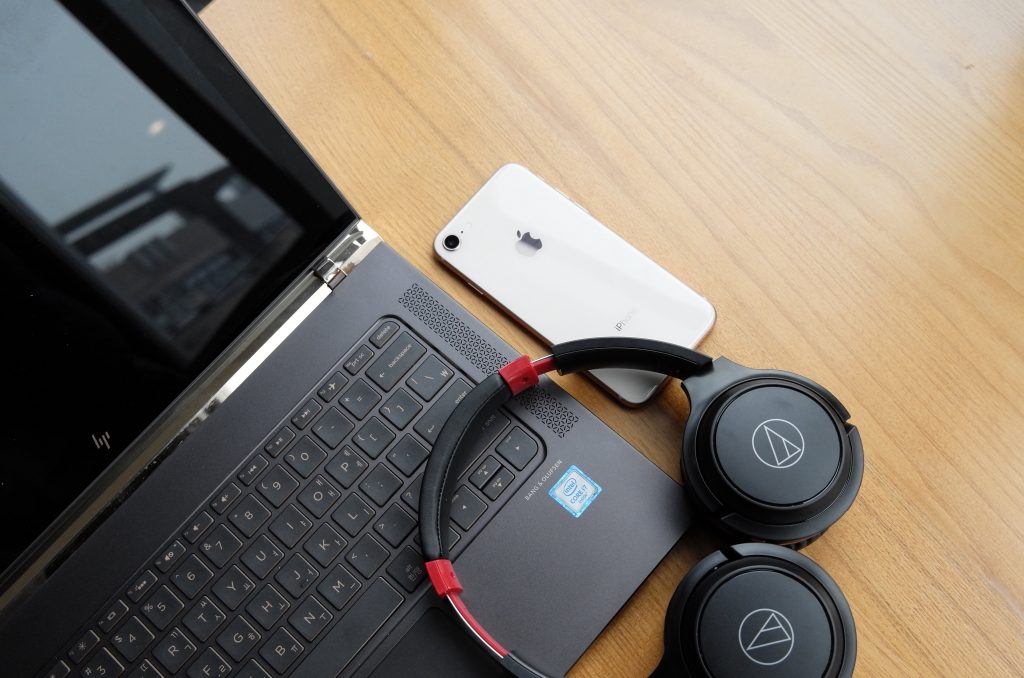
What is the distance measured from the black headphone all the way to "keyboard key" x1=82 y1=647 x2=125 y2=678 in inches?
9.2

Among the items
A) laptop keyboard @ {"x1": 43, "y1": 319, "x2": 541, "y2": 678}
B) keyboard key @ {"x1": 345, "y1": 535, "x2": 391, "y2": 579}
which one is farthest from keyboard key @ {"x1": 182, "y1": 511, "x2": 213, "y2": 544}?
keyboard key @ {"x1": 345, "y1": 535, "x2": 391, "y2": 579}

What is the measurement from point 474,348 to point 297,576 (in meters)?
0.20

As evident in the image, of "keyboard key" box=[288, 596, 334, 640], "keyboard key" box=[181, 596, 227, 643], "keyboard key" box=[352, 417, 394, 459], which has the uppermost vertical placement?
"keyboard key" box=[352, 417, 394, 459]

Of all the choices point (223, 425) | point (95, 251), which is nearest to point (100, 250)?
point (95, 251)

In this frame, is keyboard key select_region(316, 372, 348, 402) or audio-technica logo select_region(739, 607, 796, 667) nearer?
audio-technica logo select_region(739, 607, 796, 667)

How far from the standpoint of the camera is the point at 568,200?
66 cm

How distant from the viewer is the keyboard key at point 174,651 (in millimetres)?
569

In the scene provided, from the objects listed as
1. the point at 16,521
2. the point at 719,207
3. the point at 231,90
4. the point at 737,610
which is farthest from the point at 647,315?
the point at 16,521

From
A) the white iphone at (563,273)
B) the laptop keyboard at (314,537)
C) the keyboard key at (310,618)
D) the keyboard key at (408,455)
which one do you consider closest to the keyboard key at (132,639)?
the laptop keyboard at (314,537)

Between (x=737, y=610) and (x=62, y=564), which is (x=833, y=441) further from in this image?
(x=62, y=564)

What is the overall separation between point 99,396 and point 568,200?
37 centimetres

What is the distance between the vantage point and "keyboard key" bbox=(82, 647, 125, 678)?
22.5 inches

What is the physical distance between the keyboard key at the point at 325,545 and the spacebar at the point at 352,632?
1.4 inches

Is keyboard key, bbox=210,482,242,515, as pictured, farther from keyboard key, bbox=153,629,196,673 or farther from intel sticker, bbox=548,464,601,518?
intel sticker, bbox=548,464,601,518
